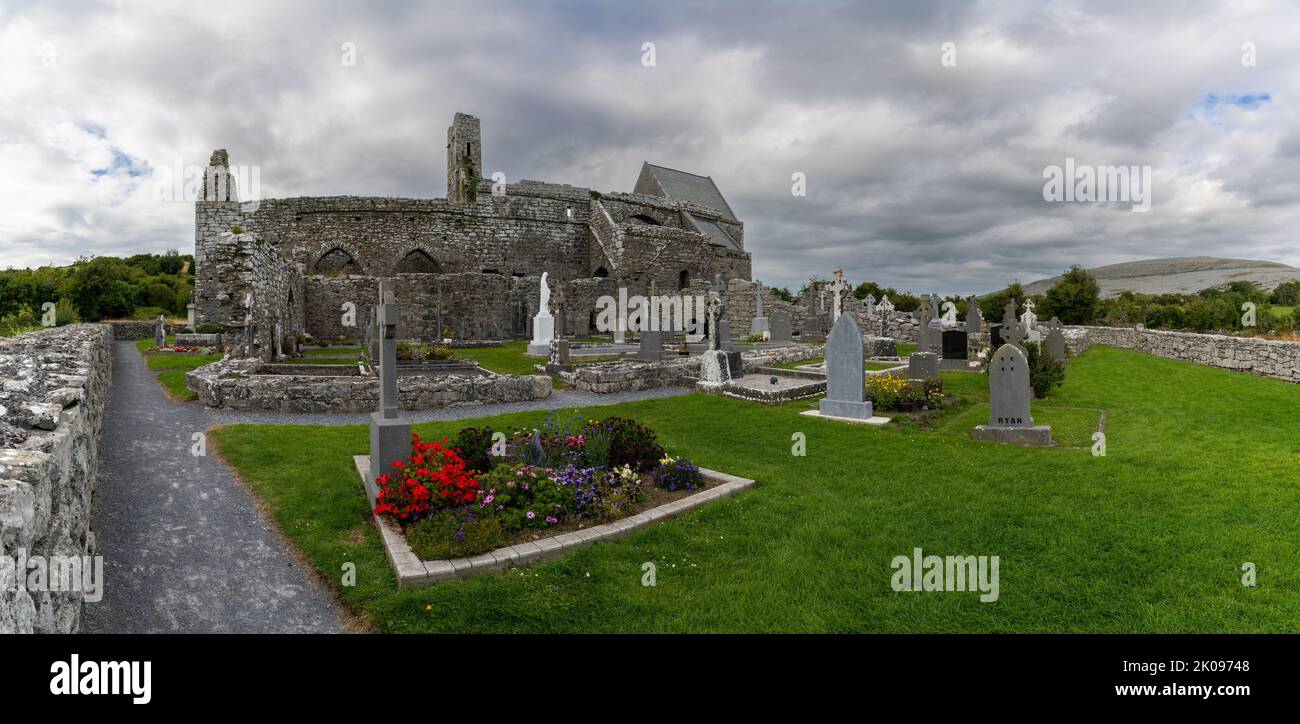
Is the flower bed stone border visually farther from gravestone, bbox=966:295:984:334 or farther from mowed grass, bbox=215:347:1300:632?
gravestone, bbox=966:295:984:334

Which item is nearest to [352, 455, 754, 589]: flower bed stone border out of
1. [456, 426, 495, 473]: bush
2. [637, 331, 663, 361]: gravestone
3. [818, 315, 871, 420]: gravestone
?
[456, 426, 495, 473]: bush

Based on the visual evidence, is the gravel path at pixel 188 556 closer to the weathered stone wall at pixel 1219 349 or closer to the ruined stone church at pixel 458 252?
the ruined stone church at pixel 458 252

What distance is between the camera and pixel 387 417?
22.9ft

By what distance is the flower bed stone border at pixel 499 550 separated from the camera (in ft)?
16.2

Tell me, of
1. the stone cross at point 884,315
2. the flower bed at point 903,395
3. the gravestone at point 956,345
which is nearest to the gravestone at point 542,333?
the flower bed at point 903,395

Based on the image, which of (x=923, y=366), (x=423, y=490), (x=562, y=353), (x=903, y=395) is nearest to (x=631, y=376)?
(x=562, y=353)

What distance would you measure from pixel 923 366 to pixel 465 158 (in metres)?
30.4

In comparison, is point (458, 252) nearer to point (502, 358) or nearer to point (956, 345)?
point (502, 358)

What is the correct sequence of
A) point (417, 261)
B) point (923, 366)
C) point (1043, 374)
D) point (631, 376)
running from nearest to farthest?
point (1043, 374), point (923, 366), point (631, 376), point (417, 261)

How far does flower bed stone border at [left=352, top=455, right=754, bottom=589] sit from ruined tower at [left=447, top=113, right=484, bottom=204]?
32.7 meters

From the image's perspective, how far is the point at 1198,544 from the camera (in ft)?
17.4

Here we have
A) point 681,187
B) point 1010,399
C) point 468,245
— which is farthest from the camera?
point 681,187
